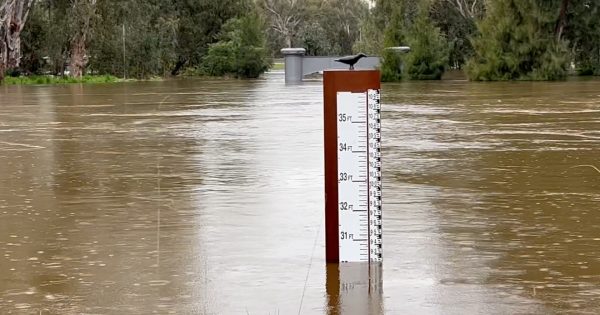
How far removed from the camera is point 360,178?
6.09 meters

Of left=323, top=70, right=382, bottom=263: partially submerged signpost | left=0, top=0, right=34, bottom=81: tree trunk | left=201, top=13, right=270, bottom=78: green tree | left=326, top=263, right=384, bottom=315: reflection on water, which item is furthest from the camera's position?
left=201, top=13, right=270, bottom=78: green tree

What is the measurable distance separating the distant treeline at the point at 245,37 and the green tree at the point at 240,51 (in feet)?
0.20

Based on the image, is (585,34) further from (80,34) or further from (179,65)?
(179,65)

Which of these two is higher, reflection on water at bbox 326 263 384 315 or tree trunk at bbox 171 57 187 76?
reflection on water at bbox 326 263 384 315

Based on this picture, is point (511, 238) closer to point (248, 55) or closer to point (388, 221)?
point (388, 221)

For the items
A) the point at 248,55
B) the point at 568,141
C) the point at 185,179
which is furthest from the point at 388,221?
the point at 248,55

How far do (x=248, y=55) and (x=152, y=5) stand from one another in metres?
8.44

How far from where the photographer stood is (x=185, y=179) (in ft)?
34.0

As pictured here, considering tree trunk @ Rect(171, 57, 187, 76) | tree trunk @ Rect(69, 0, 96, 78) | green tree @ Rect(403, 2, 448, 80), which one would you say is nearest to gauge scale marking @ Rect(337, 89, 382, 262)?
green tree @ Rect(403, 2, 448, 80)

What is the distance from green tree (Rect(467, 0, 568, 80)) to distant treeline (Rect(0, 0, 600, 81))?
4cm

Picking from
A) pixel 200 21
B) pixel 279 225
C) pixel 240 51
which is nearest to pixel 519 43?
pixel 240 51

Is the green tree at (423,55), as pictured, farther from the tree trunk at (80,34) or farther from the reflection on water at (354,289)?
the reflection on water at (354,289)

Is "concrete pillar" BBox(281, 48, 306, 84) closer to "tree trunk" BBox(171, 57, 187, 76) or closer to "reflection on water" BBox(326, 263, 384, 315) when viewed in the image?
"tree trunk" BBox(171, 57, 187, 76)

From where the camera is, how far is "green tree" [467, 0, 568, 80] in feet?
153
